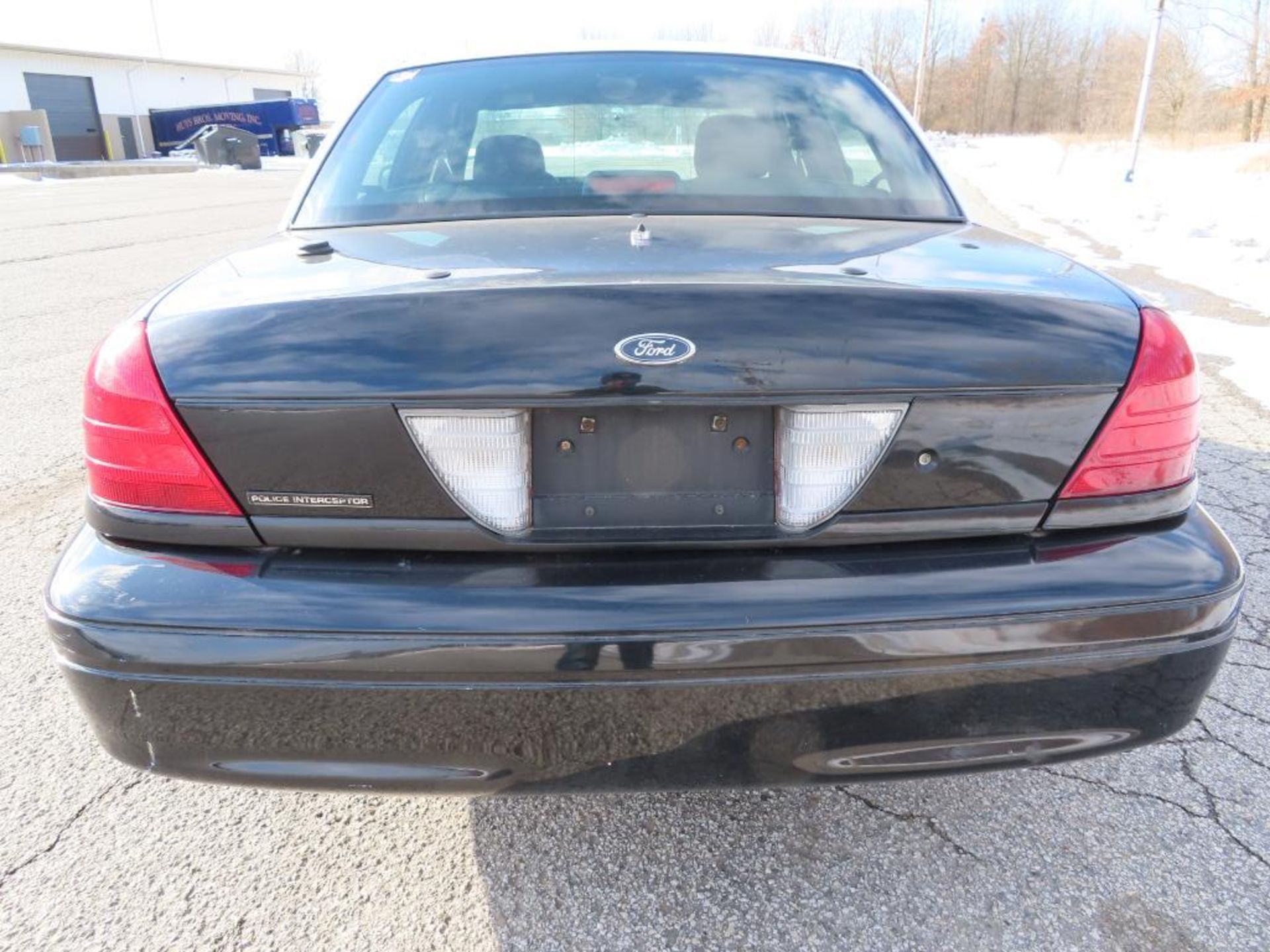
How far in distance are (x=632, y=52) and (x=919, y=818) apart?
2.24m

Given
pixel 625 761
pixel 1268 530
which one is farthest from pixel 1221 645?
pixel 1268 530

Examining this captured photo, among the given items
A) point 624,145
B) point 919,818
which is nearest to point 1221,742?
point 919,818

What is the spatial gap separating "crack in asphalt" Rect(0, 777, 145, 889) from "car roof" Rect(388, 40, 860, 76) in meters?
2.13

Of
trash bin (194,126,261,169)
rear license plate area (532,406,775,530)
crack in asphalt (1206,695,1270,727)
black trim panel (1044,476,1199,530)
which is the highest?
trash bin (194,126,261,169)

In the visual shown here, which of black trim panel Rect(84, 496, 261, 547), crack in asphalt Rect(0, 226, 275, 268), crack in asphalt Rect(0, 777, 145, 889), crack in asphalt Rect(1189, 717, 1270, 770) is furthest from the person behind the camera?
crack in asphalt Rect(0, 226, 275, 268)

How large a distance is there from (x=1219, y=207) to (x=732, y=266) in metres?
16.7

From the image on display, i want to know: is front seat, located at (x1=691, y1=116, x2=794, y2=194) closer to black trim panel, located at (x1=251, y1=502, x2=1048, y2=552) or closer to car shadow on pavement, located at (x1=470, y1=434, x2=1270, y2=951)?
black trim panel, located at (x1=251, y1=502, x2=1048, y2=552)

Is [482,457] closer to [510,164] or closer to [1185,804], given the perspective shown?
[510,164]

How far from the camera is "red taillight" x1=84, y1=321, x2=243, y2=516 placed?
60.5 inches

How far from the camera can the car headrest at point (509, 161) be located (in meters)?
2.38

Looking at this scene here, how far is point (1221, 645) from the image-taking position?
1602mm

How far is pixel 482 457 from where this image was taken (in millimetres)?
1499

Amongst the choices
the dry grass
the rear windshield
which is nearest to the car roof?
the rear windshield

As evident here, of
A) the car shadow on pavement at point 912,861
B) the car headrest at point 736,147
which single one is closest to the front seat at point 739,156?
the car headrest at point 736,147
